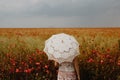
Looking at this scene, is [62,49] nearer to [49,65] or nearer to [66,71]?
[66,71]

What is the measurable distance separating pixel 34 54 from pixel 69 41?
4.46 feet

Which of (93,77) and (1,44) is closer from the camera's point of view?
(93,77)

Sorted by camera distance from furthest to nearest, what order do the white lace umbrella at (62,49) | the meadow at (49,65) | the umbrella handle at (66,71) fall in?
the meadow at (49,65) < the umbrella handle at (66,71) < the white lace umbrella at (62,49)

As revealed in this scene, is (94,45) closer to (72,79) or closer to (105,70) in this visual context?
(105,70)

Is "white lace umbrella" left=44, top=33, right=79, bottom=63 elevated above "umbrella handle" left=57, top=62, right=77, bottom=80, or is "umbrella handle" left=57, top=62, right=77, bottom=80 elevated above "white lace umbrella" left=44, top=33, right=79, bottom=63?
"white lace umbrella" left=44, top=33, right=79, bottom=63

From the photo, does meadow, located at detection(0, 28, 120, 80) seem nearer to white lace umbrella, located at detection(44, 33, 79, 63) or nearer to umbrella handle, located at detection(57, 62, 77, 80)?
umbrella handle, located at detection(57, 62, 77, 80)

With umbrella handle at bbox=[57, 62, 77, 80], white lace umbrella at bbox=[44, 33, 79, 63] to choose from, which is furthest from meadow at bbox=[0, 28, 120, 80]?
white lace umbrella at bbox=[44, 33, 79, 63]

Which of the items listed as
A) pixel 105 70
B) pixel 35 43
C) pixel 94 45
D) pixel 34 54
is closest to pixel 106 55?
pixel 105 70

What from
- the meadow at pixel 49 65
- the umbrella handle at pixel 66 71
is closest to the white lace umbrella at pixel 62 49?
the umbrella handle at pixel 66 71

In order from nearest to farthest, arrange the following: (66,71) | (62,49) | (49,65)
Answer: (62,49), (66,71), (49,65)

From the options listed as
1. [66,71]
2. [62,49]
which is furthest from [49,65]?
[62,49]

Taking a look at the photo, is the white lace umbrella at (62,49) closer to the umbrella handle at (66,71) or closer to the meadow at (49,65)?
the umbrella handle at (66,71)

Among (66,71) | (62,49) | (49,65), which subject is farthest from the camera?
(49,65)

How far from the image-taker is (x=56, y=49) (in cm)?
485
